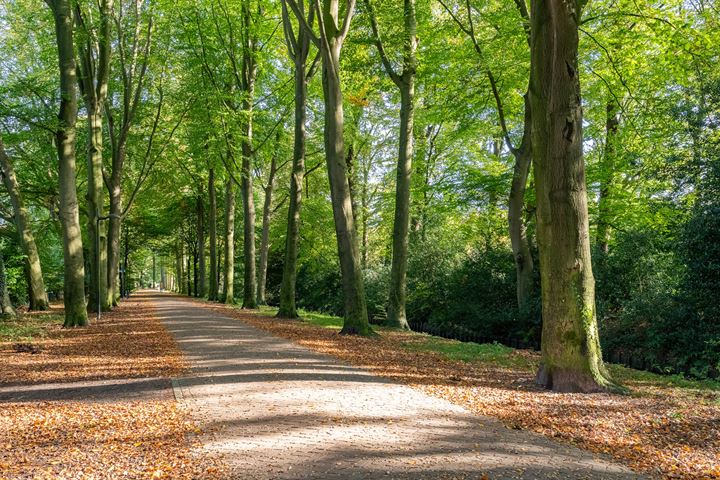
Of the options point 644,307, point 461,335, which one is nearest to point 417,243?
point 461,335

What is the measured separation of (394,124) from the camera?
29.1m

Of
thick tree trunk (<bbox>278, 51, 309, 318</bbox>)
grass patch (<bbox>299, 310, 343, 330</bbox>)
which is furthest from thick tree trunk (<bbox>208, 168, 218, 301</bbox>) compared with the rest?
thick tree trunk (<bbox>278, 51, 309, 318</bbox>)

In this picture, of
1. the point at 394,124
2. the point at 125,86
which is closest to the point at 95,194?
the point at 125,86

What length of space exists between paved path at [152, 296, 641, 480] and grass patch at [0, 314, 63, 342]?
651 centimetres

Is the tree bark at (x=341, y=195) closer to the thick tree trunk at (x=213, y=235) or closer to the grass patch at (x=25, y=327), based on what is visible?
the grass patch at (x=25, y=327)

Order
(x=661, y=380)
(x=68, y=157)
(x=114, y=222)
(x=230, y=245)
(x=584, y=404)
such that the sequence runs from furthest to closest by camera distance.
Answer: (x=230, y=245)
(x=114, y=222)
(x=68, y=157)
(x=661, y=380)
(x=584, y=404)

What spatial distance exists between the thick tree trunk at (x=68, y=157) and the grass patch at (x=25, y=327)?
0.94 meters

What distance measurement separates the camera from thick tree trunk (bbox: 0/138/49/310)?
17.9 m

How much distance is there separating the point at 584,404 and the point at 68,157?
1319 centimetres

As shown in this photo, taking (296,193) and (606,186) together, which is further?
(296,193)

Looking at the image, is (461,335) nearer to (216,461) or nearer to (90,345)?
(90,345)

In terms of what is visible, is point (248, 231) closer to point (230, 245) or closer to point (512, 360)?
point (230, 245)

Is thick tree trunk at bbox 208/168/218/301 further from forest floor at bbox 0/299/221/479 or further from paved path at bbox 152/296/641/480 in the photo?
paved path at bbox 152/296/641/480

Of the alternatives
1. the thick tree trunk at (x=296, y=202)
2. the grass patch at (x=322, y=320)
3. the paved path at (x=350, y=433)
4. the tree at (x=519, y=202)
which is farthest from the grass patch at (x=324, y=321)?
the paved path at (x=350, y=433)
